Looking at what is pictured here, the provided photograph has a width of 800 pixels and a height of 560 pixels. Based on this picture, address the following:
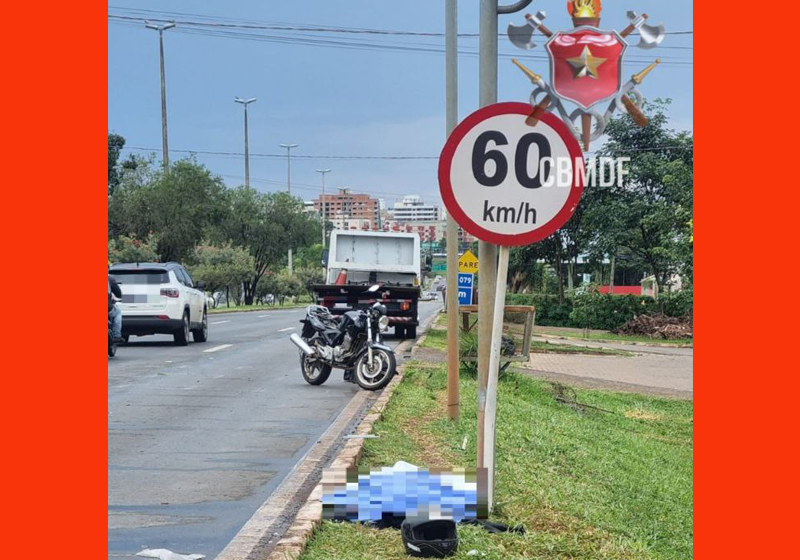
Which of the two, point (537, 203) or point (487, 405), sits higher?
point (537, 203)

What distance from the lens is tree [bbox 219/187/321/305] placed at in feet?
240

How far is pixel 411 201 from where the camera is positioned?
164 meters

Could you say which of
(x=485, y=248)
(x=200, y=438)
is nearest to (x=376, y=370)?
(x=200, y=438)

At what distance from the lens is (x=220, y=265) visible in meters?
61.5

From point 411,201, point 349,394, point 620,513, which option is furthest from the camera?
point 411,201

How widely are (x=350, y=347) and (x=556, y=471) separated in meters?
7.05

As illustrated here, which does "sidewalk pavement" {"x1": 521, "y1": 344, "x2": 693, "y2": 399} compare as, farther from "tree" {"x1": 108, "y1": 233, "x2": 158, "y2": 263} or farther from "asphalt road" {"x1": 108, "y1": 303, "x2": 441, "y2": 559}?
"tree" {"x1": 108, "y1": 233, "x2": 158, "y2": 263}

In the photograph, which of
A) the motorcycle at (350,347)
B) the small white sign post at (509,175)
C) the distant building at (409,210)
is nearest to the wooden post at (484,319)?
the small white sign post at (509,175)

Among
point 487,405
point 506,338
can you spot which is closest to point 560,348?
point 506,338

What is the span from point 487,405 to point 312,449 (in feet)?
11.7

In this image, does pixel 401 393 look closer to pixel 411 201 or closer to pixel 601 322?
pixel 601 322

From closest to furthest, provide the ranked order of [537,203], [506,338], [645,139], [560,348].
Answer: [537,203]
[506,338]
[560,348]
[645,139]

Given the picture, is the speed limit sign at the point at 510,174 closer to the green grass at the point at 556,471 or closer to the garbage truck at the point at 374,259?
the green grass at the point at 556,471

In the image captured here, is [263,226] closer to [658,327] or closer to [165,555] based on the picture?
[658,327]
